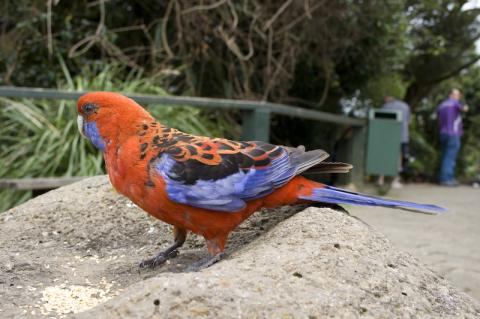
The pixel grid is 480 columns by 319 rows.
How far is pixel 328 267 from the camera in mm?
1814

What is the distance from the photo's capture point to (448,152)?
1138cm

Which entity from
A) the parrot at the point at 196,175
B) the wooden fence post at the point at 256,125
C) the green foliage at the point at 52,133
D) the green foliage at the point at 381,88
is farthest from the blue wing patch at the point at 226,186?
the green foliage at the point at 381,88

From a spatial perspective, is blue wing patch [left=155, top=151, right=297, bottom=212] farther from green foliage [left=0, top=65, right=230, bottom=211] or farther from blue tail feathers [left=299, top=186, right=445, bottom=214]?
green foliage [left=0, top=65, right=230, bottom=211]

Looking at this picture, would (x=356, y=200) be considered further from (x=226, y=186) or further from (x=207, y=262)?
(x=207, y=262)

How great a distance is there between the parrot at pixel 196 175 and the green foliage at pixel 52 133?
3334mm

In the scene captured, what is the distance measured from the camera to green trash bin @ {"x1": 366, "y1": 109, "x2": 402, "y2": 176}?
8953 mm

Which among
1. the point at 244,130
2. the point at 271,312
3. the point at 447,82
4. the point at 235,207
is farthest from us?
the point at 447,82

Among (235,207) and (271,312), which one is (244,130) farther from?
(271,312)

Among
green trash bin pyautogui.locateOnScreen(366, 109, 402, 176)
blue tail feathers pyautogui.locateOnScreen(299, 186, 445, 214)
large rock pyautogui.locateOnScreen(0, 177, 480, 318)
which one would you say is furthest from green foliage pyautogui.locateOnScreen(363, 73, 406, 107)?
blue tail feathers pyautogui.locateOnScreen(299, 186, 445, 214)

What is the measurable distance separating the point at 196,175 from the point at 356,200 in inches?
25.9

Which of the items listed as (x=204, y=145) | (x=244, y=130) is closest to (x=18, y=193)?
(x=244, y=130)

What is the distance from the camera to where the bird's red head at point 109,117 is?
233cm

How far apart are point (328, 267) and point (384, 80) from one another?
9362 mm

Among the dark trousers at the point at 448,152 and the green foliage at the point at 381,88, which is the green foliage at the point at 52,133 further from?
the dark trousers at the point at 448,152
